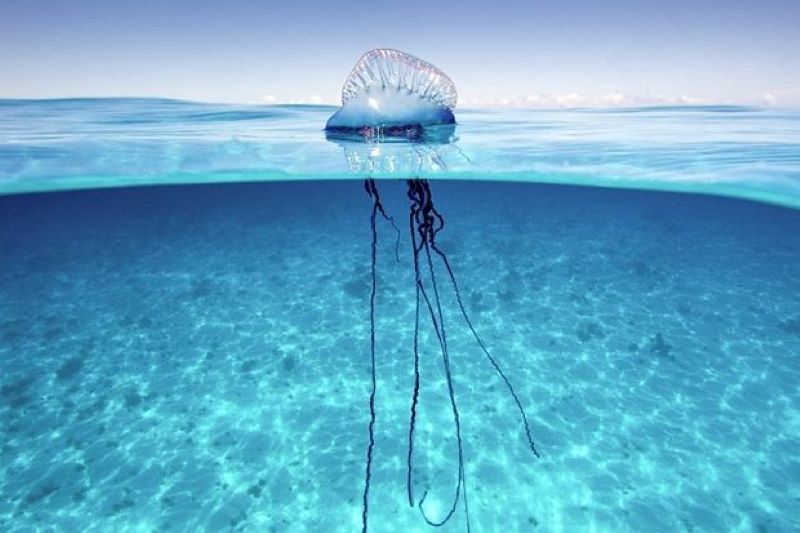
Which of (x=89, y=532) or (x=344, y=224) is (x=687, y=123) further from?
(x=89, y=532)

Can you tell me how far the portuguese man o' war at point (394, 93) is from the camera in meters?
5.34

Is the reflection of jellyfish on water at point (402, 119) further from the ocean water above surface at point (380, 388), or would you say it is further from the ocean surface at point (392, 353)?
the ocean water above surface at point (380, 388)

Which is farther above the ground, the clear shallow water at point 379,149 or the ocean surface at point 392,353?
the clear shallow water at point 379,149

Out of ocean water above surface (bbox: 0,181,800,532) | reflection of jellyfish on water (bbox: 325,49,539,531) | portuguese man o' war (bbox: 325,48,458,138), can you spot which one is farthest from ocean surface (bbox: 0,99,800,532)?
portuguese man o' war (bbox: 325,48,458,138)

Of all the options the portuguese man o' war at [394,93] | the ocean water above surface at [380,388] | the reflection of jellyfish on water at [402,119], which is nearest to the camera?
the reflection of jellyfish on water at [402,119]

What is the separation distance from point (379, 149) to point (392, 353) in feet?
14.3

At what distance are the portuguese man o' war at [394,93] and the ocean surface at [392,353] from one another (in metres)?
1.42

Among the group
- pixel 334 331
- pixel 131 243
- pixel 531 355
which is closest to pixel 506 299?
pixel 531 355

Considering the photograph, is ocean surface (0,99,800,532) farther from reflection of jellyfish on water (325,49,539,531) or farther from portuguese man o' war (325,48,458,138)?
portuguese man o' war (325,48,458,138)

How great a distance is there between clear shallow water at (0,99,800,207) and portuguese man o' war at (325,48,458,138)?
1453 millimetres

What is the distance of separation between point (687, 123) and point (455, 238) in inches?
303

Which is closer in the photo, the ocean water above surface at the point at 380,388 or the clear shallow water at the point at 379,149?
the ocean water above surface at the point at 380,388

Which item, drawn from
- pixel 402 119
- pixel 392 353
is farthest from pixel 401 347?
pixel 402 119

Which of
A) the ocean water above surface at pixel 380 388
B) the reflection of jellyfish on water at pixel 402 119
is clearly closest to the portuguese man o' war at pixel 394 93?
the reflection of jellyfish on water at pixel 402 119
